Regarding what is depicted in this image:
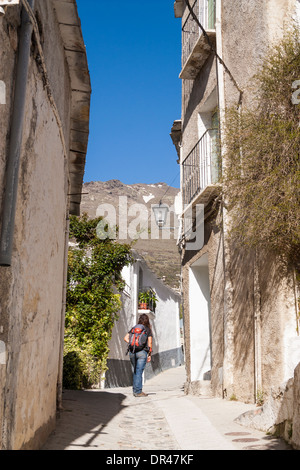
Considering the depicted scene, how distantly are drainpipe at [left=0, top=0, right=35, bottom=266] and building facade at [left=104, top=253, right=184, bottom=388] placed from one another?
979cm

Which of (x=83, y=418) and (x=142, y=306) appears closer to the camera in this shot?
(x=83, y=418)

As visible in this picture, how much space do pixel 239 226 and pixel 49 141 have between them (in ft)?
10.3

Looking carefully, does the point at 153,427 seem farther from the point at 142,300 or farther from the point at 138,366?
the point at 142,300

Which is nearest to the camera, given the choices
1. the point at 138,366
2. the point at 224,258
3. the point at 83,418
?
the point at 83,418

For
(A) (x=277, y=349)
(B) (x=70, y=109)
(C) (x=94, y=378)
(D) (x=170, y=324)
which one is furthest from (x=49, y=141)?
(D) (x=170, y=324)

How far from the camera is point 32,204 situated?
4051mm

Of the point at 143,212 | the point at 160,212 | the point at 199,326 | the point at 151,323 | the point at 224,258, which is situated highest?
the point at 143,212

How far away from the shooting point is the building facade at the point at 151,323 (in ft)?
48.5

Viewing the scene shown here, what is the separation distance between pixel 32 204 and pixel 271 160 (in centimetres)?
349

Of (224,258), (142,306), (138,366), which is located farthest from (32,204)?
(142,306)

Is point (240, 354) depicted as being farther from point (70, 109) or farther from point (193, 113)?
point (193, 113)

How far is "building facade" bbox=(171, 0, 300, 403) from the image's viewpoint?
22.6ft

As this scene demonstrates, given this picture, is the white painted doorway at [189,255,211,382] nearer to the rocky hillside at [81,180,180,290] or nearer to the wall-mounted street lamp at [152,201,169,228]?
the wall-mounted street lamp at [152,201,169,228]

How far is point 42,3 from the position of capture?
456 cm
